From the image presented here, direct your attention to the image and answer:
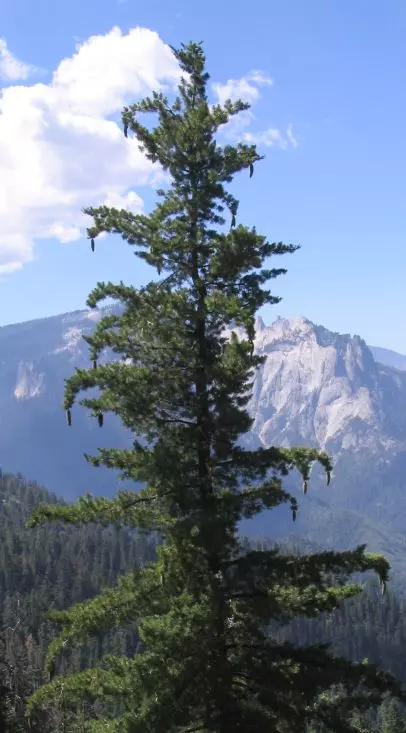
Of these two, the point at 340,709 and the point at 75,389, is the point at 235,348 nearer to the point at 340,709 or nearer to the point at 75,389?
the point at 75,389

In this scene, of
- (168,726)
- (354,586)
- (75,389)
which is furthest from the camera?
(354,586)

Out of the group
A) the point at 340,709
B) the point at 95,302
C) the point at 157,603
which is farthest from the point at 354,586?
the point at 95,302

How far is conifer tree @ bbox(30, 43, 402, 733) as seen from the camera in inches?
619

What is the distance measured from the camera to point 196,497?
1681cm

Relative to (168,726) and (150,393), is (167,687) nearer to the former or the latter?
(168,726)

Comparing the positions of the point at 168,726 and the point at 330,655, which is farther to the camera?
the point at 330,655

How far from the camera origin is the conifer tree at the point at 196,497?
51.6 ft

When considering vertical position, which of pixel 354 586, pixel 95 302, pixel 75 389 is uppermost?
pixel 95 302

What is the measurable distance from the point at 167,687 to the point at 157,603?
2.10 meters

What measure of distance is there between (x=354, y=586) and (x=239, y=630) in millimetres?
3098

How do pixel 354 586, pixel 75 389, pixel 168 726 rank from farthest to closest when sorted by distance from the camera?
pixel 354 586 → pixel 75 389 → pixel 168 726

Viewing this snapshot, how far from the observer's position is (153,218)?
18312mm

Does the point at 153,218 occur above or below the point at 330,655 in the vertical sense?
above

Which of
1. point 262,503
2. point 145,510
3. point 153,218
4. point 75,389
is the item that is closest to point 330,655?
point 262,503
